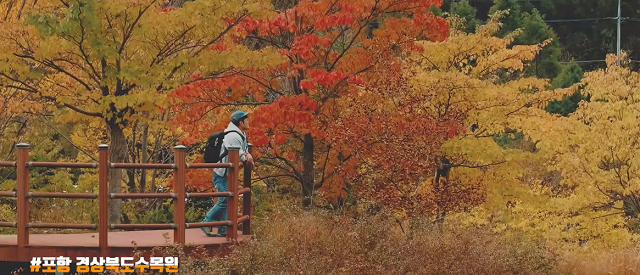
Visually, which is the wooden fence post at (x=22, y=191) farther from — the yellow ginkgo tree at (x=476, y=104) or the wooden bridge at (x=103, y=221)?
the yellow ginkgo tree at (x=476, y=104)

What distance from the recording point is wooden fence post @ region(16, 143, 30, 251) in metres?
10.7

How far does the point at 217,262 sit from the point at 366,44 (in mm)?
7866

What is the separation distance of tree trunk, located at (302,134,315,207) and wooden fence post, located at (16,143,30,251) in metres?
7.57

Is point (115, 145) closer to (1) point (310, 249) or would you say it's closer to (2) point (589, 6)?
(1) point (310, 249)

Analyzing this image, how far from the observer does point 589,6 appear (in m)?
48.8

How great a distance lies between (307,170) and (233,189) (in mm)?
6592

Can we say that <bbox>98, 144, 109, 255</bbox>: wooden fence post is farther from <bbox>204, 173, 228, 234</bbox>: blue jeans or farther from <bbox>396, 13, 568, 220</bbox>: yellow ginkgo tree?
<bbox>396, 13, 568, 220</bbox>: yellow ginkgo tree

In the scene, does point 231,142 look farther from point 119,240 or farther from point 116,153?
point 116,153

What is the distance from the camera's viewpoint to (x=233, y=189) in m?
11.4

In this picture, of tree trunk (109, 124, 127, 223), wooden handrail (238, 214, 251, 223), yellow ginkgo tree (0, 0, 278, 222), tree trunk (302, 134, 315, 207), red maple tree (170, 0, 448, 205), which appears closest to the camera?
wooden handrail (238, 214, 251, 223)

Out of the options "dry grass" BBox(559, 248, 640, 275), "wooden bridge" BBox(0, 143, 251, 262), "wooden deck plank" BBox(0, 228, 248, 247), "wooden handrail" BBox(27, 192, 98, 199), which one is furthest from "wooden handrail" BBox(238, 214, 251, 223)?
"dry grass" BBox(559, 248, 640, 275)

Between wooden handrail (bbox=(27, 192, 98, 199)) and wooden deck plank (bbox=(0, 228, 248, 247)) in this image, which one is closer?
wooden handrail (bbox=(27, 192, 98, 199))

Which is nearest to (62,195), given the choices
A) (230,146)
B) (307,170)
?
(230,146)

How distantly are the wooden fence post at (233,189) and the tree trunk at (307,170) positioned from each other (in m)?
6.21
